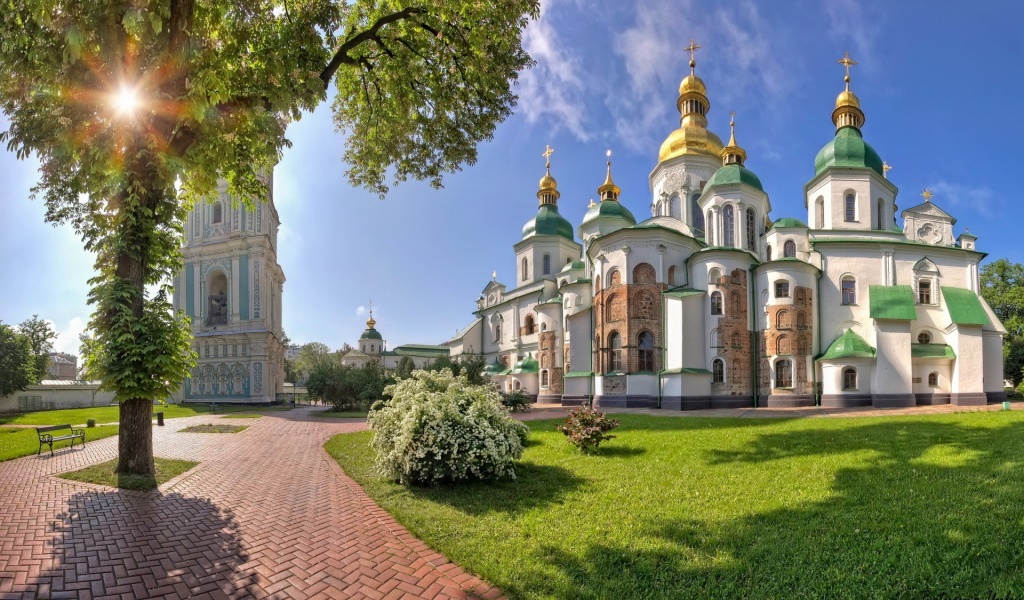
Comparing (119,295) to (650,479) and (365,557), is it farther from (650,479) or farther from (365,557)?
(650,479)

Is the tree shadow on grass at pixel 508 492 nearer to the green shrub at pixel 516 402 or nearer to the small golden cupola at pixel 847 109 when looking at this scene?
the green shrub at pixel 516 402

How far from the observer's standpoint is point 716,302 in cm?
2598

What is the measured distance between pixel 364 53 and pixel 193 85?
5.04m

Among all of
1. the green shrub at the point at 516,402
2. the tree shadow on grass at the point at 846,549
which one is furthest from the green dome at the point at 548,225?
the tree shadow on grass at the point at 846,549

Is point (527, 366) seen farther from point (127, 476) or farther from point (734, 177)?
point (127, 476)

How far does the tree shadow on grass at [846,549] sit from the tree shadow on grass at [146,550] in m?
3.23

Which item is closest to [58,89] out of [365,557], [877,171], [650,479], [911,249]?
[365,557]

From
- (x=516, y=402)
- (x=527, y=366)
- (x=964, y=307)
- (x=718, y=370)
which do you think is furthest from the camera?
(x=527, y=366)

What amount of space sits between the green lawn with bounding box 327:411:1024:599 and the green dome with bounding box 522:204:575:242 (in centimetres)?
3287

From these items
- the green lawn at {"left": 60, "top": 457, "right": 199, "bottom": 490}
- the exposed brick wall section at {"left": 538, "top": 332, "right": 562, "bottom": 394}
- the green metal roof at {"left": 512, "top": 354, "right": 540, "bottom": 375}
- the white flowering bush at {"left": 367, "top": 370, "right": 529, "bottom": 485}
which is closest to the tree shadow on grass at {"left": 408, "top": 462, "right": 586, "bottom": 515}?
the white flowering bush at {"left": 367, "top": 370, "right": 529, "bottom": 485}

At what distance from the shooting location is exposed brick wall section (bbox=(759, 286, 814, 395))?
81.7 ft

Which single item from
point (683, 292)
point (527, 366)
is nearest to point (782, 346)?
point (683, 292)

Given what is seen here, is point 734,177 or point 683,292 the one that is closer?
point 683,292

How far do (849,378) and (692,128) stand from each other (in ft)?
68.1
